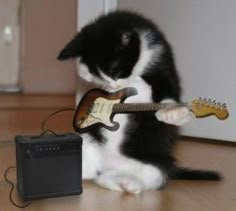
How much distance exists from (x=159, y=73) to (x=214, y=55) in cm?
83

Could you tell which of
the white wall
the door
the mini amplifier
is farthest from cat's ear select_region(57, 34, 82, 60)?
the door

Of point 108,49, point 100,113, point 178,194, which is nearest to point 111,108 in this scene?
point 100,113

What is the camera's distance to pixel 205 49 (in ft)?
6.42

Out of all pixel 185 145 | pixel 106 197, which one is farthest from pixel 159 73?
pixel 185 145

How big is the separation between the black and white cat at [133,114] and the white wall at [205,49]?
723 millimetres

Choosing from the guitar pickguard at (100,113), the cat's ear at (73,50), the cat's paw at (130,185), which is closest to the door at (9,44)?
the cat's ear at (73,50)

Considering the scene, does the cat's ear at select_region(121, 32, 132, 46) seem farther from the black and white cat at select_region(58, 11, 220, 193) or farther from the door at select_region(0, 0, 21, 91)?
the door at select_region(0, 0, 21, 91)

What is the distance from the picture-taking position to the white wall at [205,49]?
6.19 feet

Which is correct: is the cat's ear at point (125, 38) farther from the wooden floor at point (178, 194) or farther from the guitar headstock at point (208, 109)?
the wooden floor at point (178, 194)

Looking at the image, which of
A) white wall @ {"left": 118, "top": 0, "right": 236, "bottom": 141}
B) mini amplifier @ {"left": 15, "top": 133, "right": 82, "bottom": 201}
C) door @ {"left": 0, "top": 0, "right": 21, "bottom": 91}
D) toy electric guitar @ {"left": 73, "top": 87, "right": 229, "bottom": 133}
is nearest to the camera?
mini amplifier @ {"left": 15, "top": 133, "right": 82, "bottom": 201}

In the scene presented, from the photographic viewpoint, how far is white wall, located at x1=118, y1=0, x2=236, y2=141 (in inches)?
74.3

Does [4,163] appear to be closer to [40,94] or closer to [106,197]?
[106,197]

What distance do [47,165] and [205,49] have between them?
1141mm

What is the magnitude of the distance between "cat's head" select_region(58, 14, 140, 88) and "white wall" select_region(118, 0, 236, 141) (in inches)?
30.1
